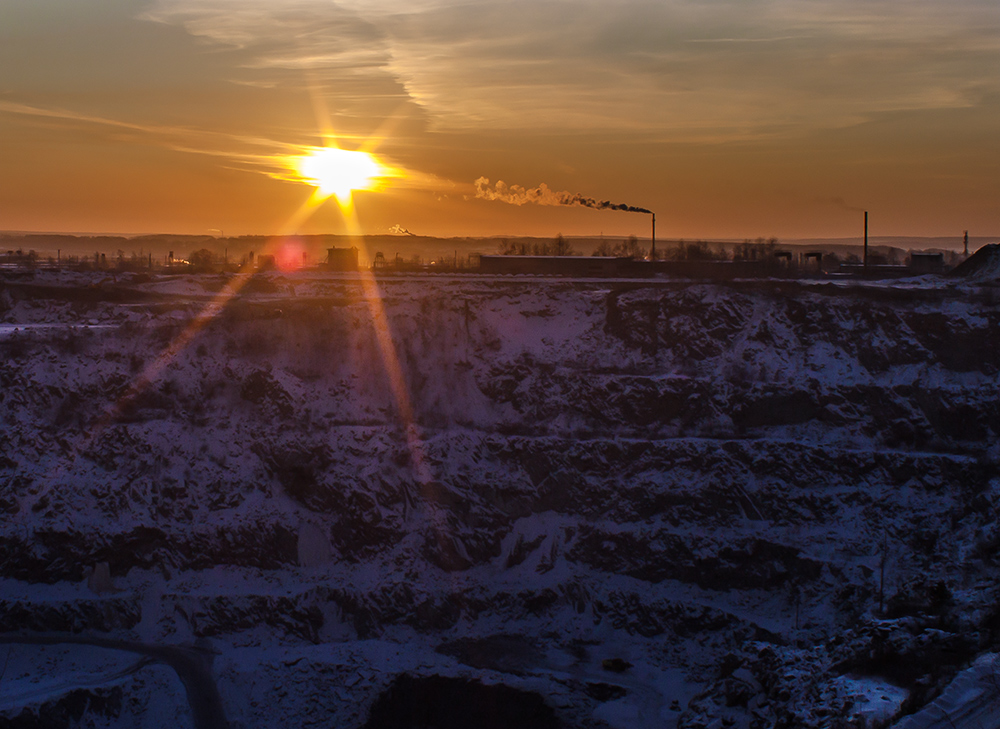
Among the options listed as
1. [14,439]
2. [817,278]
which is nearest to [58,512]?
[14,439]

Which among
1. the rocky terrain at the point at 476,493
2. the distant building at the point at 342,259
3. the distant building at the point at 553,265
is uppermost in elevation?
the distant building at the point at 342,259

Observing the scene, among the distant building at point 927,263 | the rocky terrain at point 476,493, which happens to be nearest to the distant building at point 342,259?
the rocky terrain at point 476,493

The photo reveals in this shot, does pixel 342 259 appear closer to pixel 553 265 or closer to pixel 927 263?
pixel 553 265

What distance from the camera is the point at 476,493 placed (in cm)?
3788

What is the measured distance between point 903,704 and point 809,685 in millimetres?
2762

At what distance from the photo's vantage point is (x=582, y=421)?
40438 mm

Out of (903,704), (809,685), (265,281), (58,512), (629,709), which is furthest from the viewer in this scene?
(265,281)

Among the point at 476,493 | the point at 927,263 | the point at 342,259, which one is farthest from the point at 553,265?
the point at 476,493

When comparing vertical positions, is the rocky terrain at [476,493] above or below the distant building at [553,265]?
below

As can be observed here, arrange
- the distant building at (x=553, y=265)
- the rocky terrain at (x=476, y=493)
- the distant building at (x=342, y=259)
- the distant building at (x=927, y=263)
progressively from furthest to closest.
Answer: the distant building at (x=342, y=259) < the distant building at (x=927, y=263) < the distant building at (x=553, y=265) < the rocky terrain at (x=476, y=493)

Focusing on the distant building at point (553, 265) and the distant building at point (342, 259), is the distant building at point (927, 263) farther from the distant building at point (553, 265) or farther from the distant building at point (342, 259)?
the distant building at point (342, 259)

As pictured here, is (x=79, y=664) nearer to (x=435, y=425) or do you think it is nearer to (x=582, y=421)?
(x=435, y=425)

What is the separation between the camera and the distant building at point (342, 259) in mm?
67706

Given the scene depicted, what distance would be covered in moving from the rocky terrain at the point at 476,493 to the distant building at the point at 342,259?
20.7 metres
